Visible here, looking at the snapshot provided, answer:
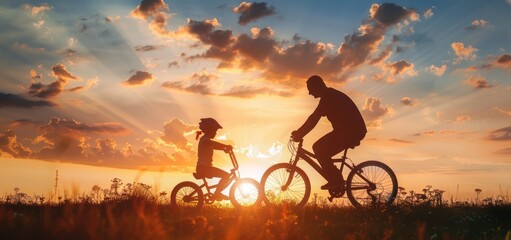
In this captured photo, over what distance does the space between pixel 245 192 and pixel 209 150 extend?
1.40m

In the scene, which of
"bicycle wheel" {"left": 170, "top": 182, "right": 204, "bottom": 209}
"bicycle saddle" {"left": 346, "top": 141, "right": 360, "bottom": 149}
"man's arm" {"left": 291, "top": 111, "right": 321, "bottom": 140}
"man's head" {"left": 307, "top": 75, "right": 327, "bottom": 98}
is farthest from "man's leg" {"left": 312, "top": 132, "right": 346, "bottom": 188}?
"bicycle wheel" {"left": 170, "top": 182, "right": 204, "bottom": 209}

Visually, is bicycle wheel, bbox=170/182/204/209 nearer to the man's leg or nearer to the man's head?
the man's leg

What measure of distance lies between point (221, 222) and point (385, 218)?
389 centimetres

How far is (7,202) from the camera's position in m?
14.9

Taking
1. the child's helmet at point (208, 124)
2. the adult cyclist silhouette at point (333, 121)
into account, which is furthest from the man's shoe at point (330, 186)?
the child's helmet at point (208, 124)

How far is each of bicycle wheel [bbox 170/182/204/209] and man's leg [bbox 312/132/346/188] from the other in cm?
323

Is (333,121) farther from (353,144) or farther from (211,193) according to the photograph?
(211,193)

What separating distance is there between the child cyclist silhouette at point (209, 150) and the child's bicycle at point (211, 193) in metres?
0.15

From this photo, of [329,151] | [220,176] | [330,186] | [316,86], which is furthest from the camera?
[220,176]

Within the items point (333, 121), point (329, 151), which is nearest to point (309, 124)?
point (333, 121)

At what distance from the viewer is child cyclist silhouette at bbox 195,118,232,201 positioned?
42.4ft

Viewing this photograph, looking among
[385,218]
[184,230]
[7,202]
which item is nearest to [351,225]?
[385,218]

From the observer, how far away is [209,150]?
12969 mm

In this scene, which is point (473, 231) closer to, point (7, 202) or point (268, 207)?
point (268, 207)
